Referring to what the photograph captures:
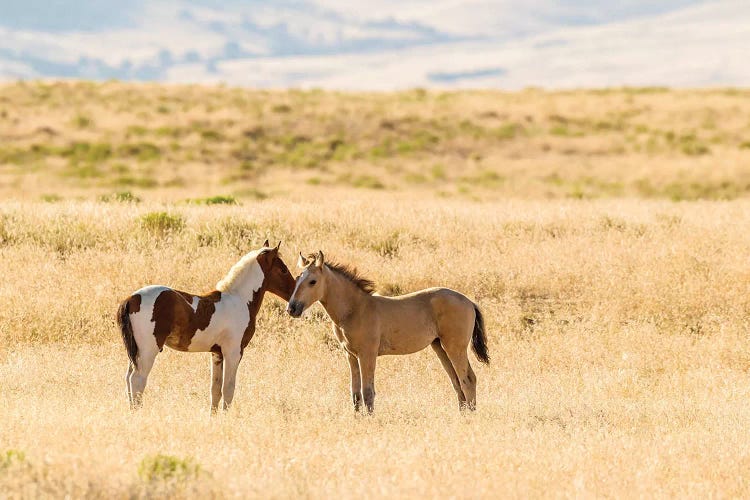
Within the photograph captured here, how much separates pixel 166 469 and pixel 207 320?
263cm

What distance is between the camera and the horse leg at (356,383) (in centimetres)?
1001

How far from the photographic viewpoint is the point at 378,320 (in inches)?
396

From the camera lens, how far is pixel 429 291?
10.5 metres

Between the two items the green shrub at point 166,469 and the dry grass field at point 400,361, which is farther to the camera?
the dry grass field at point 400,361

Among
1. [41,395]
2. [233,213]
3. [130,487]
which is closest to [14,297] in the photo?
[41,395]

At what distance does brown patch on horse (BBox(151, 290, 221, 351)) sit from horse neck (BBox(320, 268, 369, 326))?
4.05 feet

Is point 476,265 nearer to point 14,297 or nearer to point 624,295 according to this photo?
point 624,295

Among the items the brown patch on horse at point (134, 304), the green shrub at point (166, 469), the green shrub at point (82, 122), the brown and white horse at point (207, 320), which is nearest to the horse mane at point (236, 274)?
the brown and white horse at point (207, 320)

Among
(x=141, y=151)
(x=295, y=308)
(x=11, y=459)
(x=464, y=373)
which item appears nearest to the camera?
(x=11, y=459)

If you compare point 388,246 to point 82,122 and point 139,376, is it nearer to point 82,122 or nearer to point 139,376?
point 139,376

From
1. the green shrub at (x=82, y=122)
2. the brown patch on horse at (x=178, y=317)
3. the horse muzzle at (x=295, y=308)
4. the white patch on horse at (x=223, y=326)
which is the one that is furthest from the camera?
the green shrub at (x=82, y=122)

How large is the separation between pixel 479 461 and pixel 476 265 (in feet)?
26.4

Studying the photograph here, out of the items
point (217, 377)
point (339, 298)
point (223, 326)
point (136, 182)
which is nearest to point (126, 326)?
point (223, 326)

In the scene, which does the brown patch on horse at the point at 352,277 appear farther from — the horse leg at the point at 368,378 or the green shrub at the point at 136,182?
the green shrub at the point at 136,182
